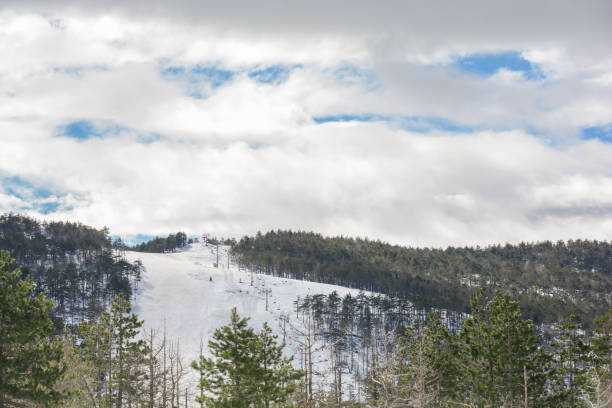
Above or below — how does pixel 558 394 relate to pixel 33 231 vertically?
below

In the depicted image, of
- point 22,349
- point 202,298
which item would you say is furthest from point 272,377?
point 202,298

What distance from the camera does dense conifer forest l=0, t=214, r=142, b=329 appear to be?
124m

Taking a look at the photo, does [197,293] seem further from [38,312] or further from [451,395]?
[38,312]

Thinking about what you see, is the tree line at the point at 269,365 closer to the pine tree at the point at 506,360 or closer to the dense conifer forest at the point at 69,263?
the pine tree at the point at 506,360

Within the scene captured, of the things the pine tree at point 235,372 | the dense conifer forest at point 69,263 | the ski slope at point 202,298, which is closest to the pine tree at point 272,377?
the pine tree at point 235,372

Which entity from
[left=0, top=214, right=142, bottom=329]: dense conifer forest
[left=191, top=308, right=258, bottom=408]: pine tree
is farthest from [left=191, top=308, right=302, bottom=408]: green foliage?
[left=0, top=214, right=142, bottom=329]: dense conifer forest

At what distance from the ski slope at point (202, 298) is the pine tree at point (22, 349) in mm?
82975

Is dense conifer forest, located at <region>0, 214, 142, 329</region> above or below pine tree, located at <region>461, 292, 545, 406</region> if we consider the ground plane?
above

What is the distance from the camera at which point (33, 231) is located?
165m

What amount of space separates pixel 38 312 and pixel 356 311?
126367 millimetres

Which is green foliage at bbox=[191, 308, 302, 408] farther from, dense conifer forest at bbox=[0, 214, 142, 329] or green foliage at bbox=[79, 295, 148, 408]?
dense conifer forest at bbox=[0, 214, 142, 329]

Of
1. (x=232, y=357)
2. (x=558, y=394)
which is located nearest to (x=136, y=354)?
(x=232, y=357)

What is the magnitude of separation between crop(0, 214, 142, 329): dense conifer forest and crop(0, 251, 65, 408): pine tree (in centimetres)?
9445

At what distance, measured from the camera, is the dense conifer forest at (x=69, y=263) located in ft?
405
